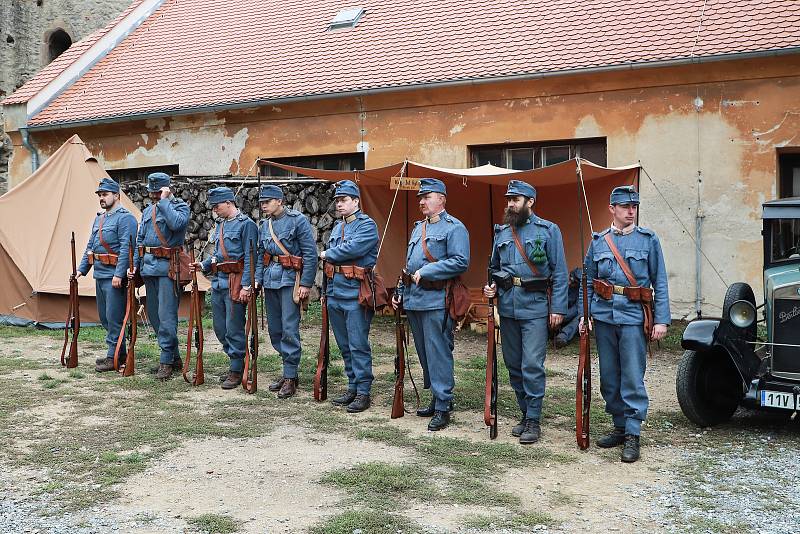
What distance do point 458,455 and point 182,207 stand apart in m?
3.92

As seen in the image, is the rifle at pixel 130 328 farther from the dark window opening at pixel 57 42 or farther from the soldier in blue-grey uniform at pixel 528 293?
the dark window opening at pixel 57 42

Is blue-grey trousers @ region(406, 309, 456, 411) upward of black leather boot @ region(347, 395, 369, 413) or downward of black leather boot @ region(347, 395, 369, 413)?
upward

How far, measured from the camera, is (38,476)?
16.3 feet

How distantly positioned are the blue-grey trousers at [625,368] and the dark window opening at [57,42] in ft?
70.3

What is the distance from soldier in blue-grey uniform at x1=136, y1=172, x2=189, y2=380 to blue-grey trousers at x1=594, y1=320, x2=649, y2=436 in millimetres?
4091

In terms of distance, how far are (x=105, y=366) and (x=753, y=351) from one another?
19.0 ft

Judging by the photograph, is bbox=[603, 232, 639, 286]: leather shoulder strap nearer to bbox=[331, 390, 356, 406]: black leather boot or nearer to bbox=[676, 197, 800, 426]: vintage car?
bbox=[676, 197, 800, 426]: vintage car

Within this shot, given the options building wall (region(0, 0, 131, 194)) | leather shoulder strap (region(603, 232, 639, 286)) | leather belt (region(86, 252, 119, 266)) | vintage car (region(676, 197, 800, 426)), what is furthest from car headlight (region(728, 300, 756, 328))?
building wall (region(0, 0, 131, 194))

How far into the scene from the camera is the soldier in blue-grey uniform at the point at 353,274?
6.62 m

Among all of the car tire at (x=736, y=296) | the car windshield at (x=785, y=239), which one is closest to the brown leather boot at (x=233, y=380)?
the car tire at (x=736, y=296)

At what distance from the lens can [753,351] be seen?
595 cm

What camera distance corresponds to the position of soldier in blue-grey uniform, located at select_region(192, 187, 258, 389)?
7.27m

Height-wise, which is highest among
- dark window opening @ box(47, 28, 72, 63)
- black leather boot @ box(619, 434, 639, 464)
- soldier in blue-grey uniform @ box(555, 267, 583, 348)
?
dark window opening @ box(47, 28, 72, 63)

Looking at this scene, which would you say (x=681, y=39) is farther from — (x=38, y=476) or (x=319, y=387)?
(x=38, y=476)
